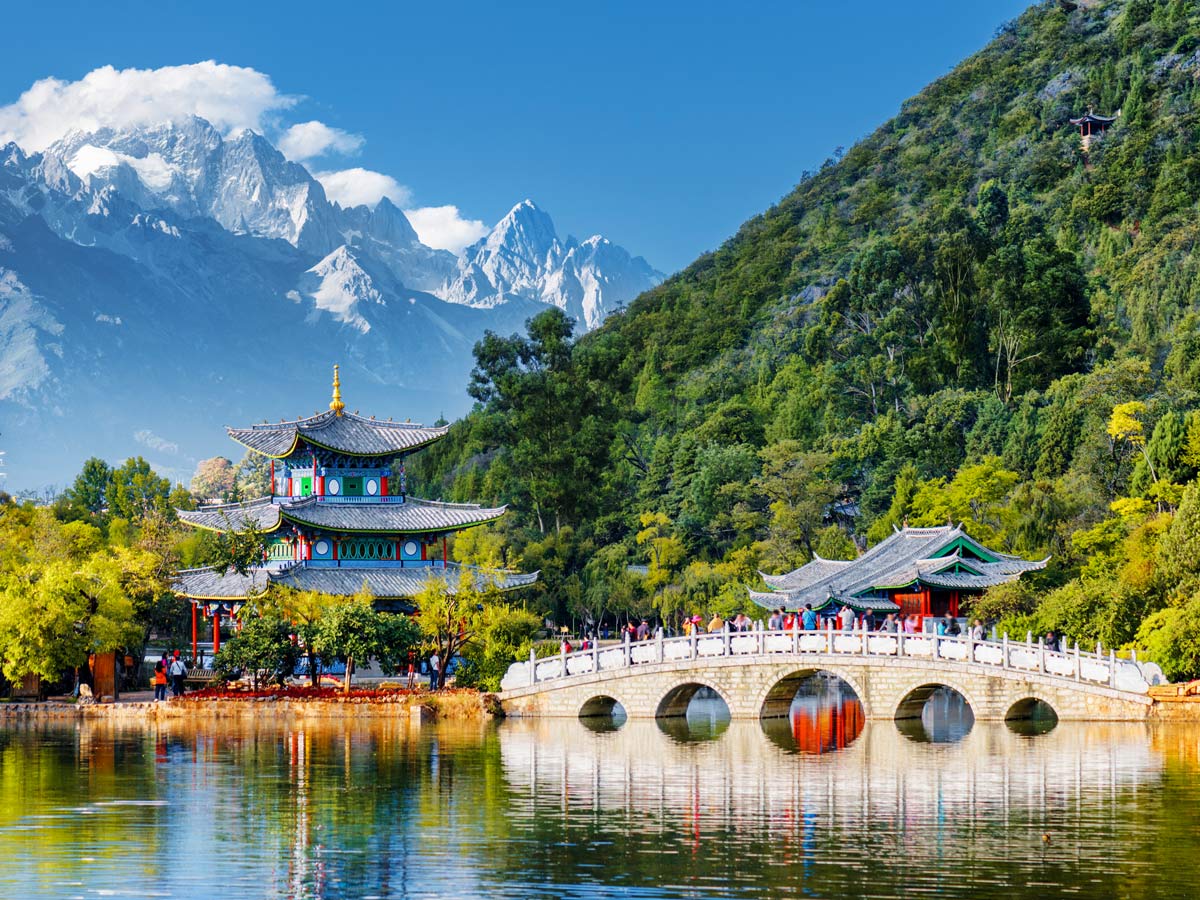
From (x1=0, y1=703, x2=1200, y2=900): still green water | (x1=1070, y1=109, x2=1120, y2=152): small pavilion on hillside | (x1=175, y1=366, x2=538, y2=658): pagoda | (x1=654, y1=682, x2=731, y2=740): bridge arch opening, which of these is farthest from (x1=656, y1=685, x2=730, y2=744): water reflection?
(x1=1070, y1=109, x2=1120, y2=152): small pavilion on hillside

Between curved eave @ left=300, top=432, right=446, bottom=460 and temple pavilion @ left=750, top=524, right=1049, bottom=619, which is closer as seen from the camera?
temple pavilion @ left=750, top=524, right=1049, bottom=619

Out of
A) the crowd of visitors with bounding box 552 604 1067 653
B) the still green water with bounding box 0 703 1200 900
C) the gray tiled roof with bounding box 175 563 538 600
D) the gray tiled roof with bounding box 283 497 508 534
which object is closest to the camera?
the still green water with bounding box 0 703 1200 900

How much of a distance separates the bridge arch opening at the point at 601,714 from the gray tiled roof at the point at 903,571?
927cm

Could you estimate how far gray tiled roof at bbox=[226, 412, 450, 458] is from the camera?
56.1 metres

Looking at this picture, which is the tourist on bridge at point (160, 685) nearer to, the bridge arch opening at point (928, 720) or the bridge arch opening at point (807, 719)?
the bridge arch opening at point (807, 719)

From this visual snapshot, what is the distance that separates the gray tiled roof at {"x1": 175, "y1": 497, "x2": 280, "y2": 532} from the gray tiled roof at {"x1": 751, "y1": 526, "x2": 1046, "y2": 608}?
50.7ft

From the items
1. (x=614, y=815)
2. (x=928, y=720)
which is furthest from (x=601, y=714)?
(x=614, y=815)

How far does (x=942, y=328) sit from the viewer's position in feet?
265

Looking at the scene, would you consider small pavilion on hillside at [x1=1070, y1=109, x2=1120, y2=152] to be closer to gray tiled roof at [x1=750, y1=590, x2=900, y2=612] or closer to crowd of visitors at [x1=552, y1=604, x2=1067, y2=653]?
gray tiled roof at [x1=750, y1=590, x2=900, y2=612]

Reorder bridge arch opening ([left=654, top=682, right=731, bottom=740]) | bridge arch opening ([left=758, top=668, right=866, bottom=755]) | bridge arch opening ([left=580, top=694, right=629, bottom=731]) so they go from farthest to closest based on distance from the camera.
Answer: bridge arch opening ([left=580, top=694, right=629, bottom=731]) → bridge arch opening ([left=654, top=682, right=731, bottom=740]) → bridge arch opening ([left=758, top=668, right=866, bottom=755])

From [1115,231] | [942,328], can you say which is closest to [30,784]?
[942,328]

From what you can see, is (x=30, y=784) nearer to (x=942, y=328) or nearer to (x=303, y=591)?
(x=303, y=591)

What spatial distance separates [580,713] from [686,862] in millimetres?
19498

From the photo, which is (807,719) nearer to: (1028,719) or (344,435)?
(1028,719)
